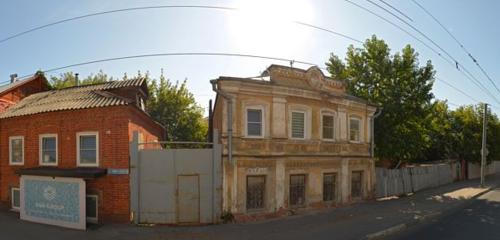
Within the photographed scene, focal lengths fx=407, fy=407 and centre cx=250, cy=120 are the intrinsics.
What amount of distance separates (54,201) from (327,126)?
11.5 m

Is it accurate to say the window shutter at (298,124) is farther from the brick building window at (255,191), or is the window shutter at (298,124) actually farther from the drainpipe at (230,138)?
the drainpipe at (230,138)

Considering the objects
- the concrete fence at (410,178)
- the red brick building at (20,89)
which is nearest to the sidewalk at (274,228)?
the concrete fence at (410,178)

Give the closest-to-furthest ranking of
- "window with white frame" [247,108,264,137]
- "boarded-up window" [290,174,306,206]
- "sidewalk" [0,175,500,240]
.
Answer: "sidewalk" [0,175,500,240], "window with white frame" [247,108,264,137], "boarded-up window" [290,174,306,206]

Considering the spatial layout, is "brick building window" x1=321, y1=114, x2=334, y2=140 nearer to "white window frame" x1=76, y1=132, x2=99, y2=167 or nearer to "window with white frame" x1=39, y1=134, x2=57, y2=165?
"white window frame" x1=76, y1=132, x2=99, y2=167

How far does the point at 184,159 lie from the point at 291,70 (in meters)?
5.95

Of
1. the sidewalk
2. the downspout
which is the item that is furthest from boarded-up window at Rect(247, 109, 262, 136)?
the sidewalk

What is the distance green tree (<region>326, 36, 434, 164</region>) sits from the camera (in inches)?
973

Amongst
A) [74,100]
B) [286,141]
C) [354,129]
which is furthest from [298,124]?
[74,100]

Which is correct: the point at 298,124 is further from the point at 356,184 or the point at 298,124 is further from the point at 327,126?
the point at 356,184

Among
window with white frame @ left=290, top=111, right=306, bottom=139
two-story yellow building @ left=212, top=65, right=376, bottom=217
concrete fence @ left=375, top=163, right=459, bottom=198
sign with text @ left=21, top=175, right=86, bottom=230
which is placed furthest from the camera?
concrete fence @ left=375, top=163, right=459, bottom=198

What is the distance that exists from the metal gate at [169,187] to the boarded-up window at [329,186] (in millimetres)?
6094

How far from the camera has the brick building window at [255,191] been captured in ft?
50.8

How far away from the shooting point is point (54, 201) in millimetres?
14344

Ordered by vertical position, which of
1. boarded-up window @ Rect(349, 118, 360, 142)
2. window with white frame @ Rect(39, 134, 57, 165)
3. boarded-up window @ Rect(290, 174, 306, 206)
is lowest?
boarded-up window @ Rect(290, 174, 306, 206)
